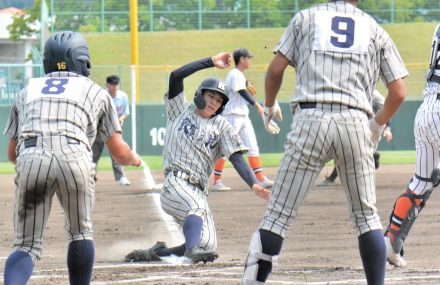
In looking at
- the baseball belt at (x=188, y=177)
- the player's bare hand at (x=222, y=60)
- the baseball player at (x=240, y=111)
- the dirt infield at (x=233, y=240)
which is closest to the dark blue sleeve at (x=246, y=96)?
the baseball player at (x=240, y=111)

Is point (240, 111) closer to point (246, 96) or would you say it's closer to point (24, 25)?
point (246, 96)

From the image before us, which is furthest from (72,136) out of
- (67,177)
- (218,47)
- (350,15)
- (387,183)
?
(218,47)

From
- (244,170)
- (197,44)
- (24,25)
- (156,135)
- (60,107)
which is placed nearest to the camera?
(60,107)

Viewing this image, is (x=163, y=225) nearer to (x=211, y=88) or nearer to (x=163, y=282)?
(x=211, y=88)

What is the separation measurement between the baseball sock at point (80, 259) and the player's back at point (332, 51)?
1454 mm

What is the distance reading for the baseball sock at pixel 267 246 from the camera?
6.50 meters

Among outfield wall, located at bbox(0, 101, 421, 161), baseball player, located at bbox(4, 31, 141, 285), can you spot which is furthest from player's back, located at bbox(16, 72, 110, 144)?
outfield wall, located at bbox(0, 101, 421, 161)

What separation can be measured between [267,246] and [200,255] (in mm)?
2221

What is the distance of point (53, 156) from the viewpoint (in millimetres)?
6109

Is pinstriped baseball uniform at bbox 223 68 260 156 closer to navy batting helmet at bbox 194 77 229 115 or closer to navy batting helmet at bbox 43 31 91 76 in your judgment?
navy batting helmet at bbox 194 77 229 115

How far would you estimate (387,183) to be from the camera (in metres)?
18.0

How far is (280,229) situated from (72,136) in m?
1.29

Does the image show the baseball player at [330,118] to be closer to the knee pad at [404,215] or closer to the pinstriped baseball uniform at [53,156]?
the pinstriped baseball uniform at [53,156]

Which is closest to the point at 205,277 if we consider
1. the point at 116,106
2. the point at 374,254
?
the point at 374,254
